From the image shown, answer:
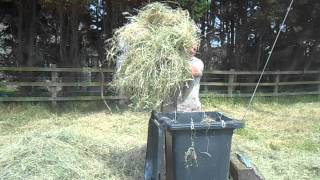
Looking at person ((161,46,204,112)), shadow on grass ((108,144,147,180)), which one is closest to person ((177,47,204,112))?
person ((161,46,204,112))

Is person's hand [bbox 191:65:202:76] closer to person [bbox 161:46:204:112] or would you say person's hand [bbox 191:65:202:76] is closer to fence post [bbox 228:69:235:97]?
person [bbox 161:46:204:112]

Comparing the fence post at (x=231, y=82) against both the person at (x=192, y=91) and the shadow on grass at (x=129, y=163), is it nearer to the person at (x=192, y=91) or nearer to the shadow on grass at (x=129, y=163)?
the shadow on grass at (x=129, y=163)

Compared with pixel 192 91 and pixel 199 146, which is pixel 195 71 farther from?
pixel 199 146

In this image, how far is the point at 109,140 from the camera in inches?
290

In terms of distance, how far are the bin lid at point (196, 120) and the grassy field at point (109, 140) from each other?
0.98 metres

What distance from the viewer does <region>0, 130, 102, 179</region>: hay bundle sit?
5.36m

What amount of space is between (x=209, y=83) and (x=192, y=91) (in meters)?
8.43

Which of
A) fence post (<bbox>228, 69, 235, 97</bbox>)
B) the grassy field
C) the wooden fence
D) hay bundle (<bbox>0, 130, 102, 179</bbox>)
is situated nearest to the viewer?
hay bundle (<bbox>0, 130, 102, 179</bbox>)

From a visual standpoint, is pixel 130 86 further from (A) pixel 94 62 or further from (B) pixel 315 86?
(B) pixel 315 86

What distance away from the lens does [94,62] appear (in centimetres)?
1606

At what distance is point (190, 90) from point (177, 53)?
49 cm

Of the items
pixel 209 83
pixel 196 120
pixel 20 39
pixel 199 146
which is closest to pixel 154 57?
pixel 196 120

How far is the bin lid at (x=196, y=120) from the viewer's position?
459 cm

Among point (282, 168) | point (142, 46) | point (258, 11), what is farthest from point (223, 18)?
point (142, 46)
